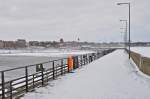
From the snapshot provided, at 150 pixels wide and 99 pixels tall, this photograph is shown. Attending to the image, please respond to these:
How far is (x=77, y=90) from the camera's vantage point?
14.1 meters

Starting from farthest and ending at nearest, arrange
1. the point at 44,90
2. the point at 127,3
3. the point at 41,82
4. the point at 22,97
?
the point at 127,3 < the point at 41,82 < the point at 44,90 < the point at 22,97

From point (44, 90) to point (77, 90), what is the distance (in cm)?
142

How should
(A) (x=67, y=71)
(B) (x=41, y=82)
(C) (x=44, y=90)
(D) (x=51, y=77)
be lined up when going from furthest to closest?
(A) (x=67, y=71)
(D) (x=51, y=77)
(B) (x=41, y=82)
(C) (x=44, y=90)

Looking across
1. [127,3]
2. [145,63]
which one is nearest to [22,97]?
[145,63]

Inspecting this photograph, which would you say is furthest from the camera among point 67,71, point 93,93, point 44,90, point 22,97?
point 67,71

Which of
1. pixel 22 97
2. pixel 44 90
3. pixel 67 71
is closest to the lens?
pixel 22 97

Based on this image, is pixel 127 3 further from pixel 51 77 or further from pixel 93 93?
pixel 93 93

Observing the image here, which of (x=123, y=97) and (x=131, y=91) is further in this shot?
(x=131, y=91)

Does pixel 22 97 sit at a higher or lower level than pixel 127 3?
lower

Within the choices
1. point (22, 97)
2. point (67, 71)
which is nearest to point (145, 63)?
point (67, 71)

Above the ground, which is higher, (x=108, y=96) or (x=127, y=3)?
(x=127, y=3)

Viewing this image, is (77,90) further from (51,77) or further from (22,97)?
(51,77)

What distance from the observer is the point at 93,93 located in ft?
43.7

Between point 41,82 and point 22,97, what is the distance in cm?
476
